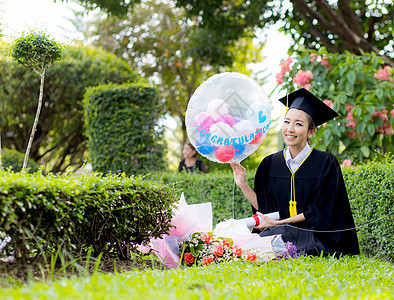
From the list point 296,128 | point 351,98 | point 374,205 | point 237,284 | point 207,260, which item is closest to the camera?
point 237,284

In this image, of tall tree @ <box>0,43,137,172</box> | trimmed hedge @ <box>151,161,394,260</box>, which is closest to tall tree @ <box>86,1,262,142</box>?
tall tree @ <box>0,43,137,172</box>

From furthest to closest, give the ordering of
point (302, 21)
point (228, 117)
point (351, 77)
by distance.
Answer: point (302, 21) → point (351, 77) → point (228, 117)

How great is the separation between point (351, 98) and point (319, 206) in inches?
126

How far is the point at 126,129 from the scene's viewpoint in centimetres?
777

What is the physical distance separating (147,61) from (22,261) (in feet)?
48.8

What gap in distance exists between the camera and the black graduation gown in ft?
13.3

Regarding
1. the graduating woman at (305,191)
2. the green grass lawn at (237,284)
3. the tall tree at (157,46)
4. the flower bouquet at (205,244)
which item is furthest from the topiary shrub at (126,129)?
the tall tree at (157,46)

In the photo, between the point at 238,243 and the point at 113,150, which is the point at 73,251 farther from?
the point at 113,150

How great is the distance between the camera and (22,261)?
8.62 feet

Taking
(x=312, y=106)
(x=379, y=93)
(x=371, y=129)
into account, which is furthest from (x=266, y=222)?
(x=379, y=93)

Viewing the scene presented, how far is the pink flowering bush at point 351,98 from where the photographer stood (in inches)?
254

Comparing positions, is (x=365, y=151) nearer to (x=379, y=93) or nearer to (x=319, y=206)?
(x=379, y=93)

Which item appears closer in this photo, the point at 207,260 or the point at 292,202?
the point at 207,260

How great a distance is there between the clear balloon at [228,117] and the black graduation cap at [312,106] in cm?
38
